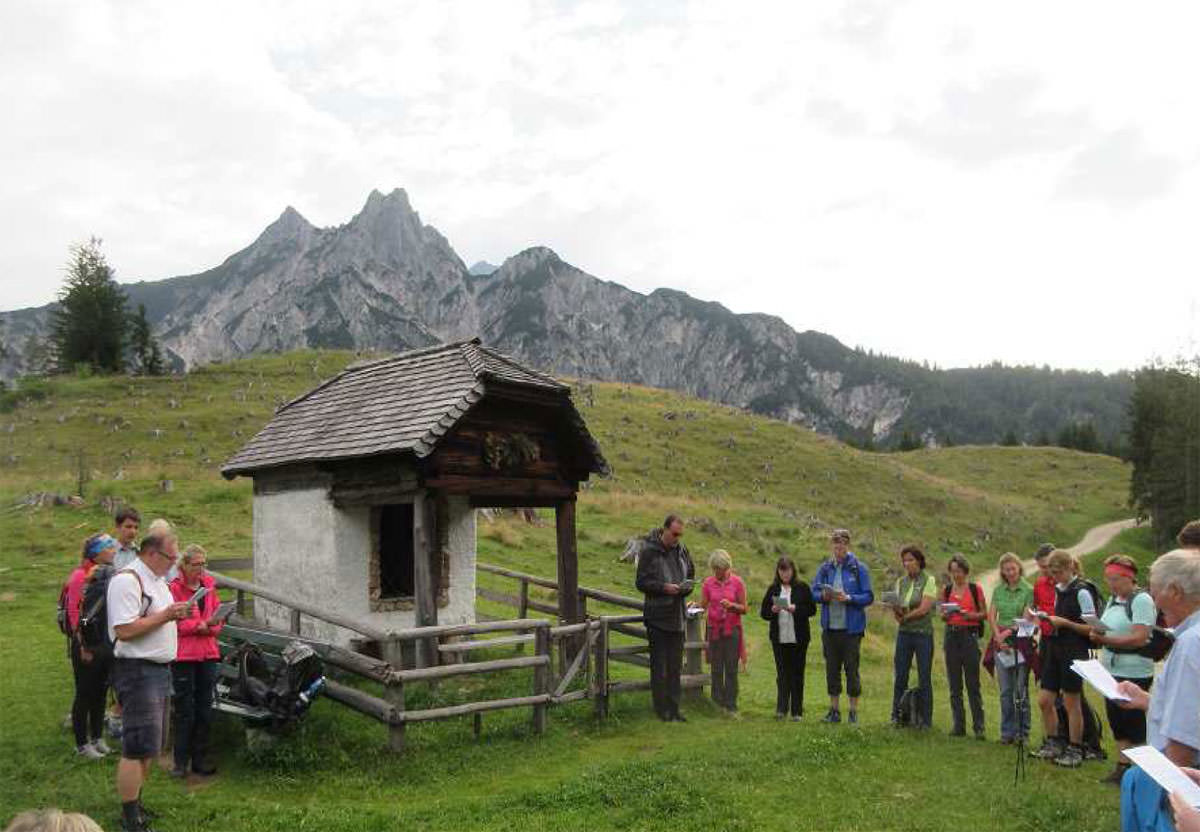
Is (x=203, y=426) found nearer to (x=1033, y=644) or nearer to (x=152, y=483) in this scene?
(x=152, y=483)

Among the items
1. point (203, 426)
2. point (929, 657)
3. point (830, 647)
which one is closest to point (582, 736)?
point (830, 647)

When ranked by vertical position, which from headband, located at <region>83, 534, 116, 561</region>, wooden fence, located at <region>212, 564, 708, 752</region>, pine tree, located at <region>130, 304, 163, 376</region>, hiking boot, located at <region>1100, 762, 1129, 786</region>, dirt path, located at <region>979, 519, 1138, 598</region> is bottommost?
dirt path, located at <region>979, 519, 1138, 598</region>

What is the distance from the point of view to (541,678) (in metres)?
10.0

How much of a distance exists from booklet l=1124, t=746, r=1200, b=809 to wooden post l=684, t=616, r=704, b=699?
8.33m

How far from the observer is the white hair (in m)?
3.82

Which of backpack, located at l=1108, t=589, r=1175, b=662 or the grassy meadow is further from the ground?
backpack, located at l=1108, t=589, r=1175, b=662

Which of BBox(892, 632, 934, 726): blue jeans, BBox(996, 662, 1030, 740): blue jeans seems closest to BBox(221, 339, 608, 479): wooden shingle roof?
BBox(892, 632, 934, 726): blue jeans

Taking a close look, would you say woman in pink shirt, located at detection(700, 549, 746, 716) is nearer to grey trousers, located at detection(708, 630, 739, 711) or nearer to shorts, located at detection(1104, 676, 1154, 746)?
grey trousers, located at detection(708, 630, 739, 711)

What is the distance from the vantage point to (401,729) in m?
8.88

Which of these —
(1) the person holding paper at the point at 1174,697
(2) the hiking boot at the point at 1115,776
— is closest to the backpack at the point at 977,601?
(2) the hiking boot at the point at 1115,776

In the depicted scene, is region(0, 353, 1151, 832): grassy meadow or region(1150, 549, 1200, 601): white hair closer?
region(1150, 549, 1200, 601): white hair

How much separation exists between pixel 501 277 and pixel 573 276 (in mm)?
16556

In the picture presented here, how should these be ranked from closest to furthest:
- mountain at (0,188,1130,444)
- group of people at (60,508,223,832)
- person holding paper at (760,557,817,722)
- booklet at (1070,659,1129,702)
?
booklet at (1070,659,1129,702) → group of people at (60,508,223,832) → person holding paper at (760,557,817,722) → mountain at (0,188,1130,444)

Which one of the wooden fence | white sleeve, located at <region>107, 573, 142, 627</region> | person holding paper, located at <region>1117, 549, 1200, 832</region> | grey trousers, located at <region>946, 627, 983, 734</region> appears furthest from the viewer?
grey trousers, located at <region>946, 627, 983, 734</region>
